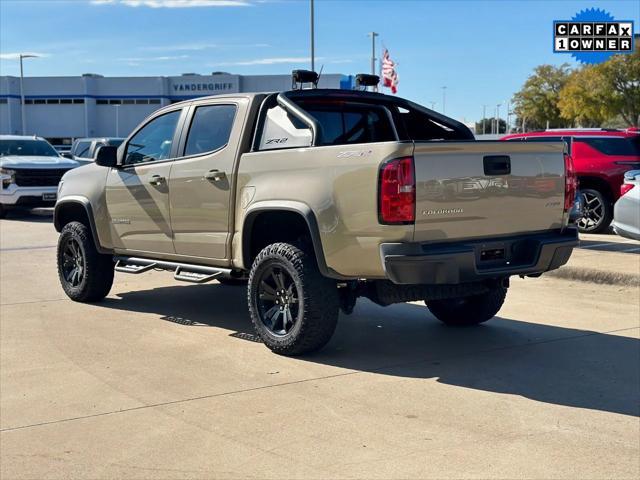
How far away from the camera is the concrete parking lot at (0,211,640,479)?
14.5ft

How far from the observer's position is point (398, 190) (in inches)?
Result: 218

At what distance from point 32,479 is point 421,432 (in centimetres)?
209

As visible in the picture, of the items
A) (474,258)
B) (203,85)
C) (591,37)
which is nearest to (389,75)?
(591,37)

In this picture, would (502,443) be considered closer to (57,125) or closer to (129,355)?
(129,355)

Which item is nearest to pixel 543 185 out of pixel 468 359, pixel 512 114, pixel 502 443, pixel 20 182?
pixel 468 359

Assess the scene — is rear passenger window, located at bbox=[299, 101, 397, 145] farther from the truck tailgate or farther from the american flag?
the american flag

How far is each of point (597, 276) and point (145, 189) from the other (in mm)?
5322

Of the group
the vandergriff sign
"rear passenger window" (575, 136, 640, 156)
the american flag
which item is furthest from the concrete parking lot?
the vandergriff sign

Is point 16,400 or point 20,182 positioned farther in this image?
point 20,182

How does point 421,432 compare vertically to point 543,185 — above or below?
below

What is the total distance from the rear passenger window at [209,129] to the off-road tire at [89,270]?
5.69ft

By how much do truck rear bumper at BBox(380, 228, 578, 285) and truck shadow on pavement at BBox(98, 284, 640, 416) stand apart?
71 cm

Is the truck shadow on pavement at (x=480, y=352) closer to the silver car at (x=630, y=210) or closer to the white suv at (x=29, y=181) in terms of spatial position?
the silver car at (x=630, y=210)

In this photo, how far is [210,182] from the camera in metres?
6.98
